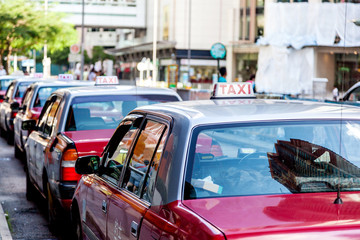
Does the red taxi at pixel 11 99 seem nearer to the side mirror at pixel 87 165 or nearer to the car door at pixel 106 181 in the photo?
the side mirror at pixel 87 165

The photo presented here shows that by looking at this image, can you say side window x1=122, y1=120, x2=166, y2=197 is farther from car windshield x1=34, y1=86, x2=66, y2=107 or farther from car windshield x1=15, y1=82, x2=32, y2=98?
car windshield x1=15, y1=82, x2=32, y2=98

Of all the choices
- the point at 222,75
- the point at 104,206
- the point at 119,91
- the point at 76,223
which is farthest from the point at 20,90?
the point at 104,206

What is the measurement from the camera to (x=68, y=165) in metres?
7.55

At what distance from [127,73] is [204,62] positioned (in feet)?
80.2

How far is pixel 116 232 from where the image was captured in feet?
14.9

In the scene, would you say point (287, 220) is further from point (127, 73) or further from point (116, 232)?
point (127, 73)

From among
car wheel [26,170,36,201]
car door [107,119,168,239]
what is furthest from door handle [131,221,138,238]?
car wheel [26,170,36,201]

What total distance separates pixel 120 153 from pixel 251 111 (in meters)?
1.39

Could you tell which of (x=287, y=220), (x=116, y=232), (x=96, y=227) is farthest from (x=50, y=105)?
(x=287, y=220)

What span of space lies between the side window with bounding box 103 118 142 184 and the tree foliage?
45778 mm

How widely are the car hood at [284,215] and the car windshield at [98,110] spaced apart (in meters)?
4.92

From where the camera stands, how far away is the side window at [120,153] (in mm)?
4945

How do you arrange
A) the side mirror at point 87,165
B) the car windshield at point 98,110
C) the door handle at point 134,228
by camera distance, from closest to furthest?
1. the door handle at point 134,228
2. the side mirror at point 87,165
3. the car windshield at point 98,110

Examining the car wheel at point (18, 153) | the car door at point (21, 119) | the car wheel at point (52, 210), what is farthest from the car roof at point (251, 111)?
the car wheel at point (18, 153)
